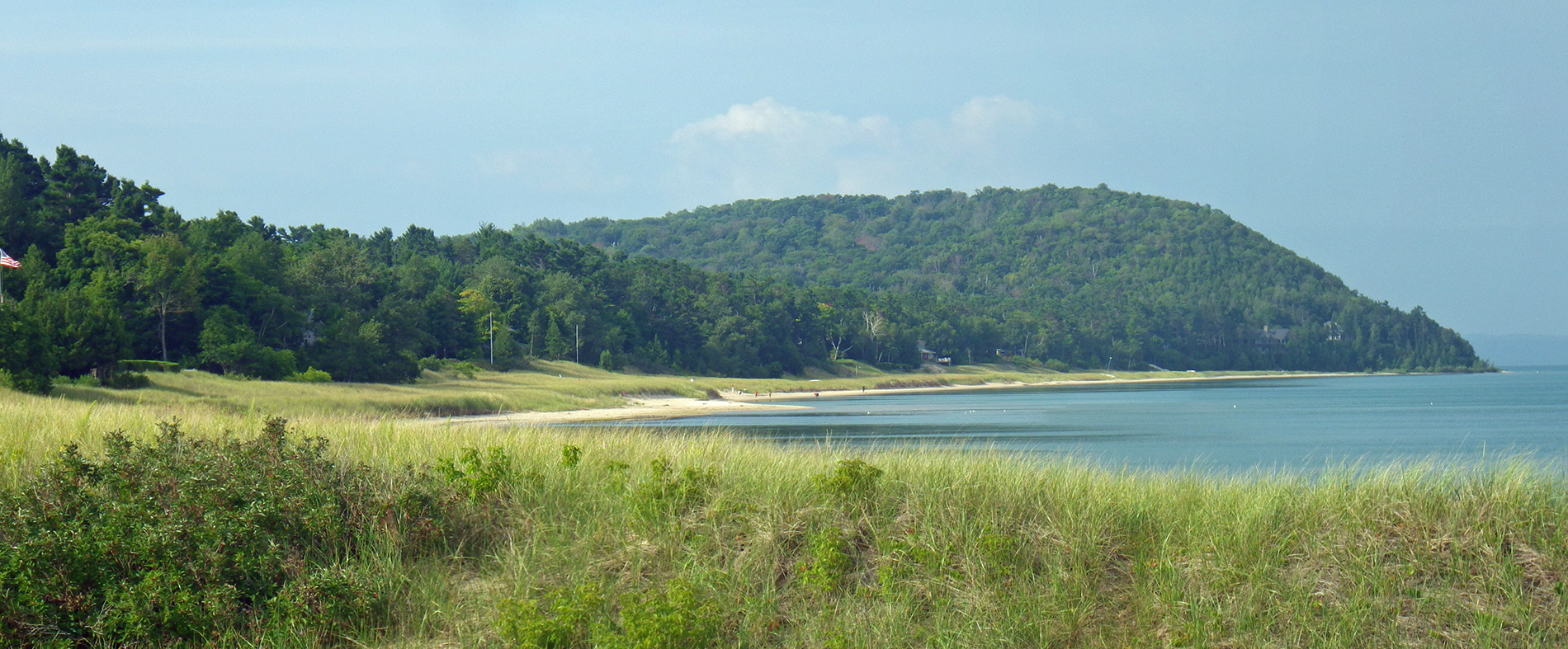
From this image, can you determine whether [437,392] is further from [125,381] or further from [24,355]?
[24,355]

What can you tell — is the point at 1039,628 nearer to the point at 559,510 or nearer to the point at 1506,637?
the point at 1506,637

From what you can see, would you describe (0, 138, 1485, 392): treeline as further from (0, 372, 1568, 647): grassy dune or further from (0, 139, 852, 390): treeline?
(0, 372, 1568, 647): grassy dune

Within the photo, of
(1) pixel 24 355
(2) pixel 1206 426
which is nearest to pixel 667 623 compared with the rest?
(1) pixel 24 355

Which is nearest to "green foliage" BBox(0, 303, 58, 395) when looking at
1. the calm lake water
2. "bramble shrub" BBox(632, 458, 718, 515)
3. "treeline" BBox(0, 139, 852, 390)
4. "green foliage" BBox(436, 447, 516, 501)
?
"treeline" BBox(0, 139, 852, 390)

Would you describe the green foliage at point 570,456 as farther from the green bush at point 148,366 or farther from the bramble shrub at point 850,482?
the green bush at point 148,366

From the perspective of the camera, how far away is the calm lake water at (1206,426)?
1286 inches

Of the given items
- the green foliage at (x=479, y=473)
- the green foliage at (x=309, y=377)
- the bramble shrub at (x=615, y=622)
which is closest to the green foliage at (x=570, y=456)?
the green foliage at (x=479, y=473)

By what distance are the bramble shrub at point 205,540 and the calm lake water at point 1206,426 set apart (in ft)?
45.9

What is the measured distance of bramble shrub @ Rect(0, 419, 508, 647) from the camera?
6.75 meters

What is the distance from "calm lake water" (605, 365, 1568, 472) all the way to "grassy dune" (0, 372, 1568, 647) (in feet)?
38.5

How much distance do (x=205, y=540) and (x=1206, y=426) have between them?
5185 centimetres

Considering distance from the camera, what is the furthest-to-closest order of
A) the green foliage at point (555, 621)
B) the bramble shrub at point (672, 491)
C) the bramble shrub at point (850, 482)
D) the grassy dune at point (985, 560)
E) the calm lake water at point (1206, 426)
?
the calm lake water at point (1206, 426) → the bramble shrub at point (672, 491) → the bramble shrub at point (850, 482) → the grassy dune at point (985, 560) → the green foliage at point (555, 621)

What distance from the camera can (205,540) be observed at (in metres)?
7.12

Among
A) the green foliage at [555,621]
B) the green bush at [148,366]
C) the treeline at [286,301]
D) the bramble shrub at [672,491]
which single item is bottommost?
the green foliage at [555,621]
